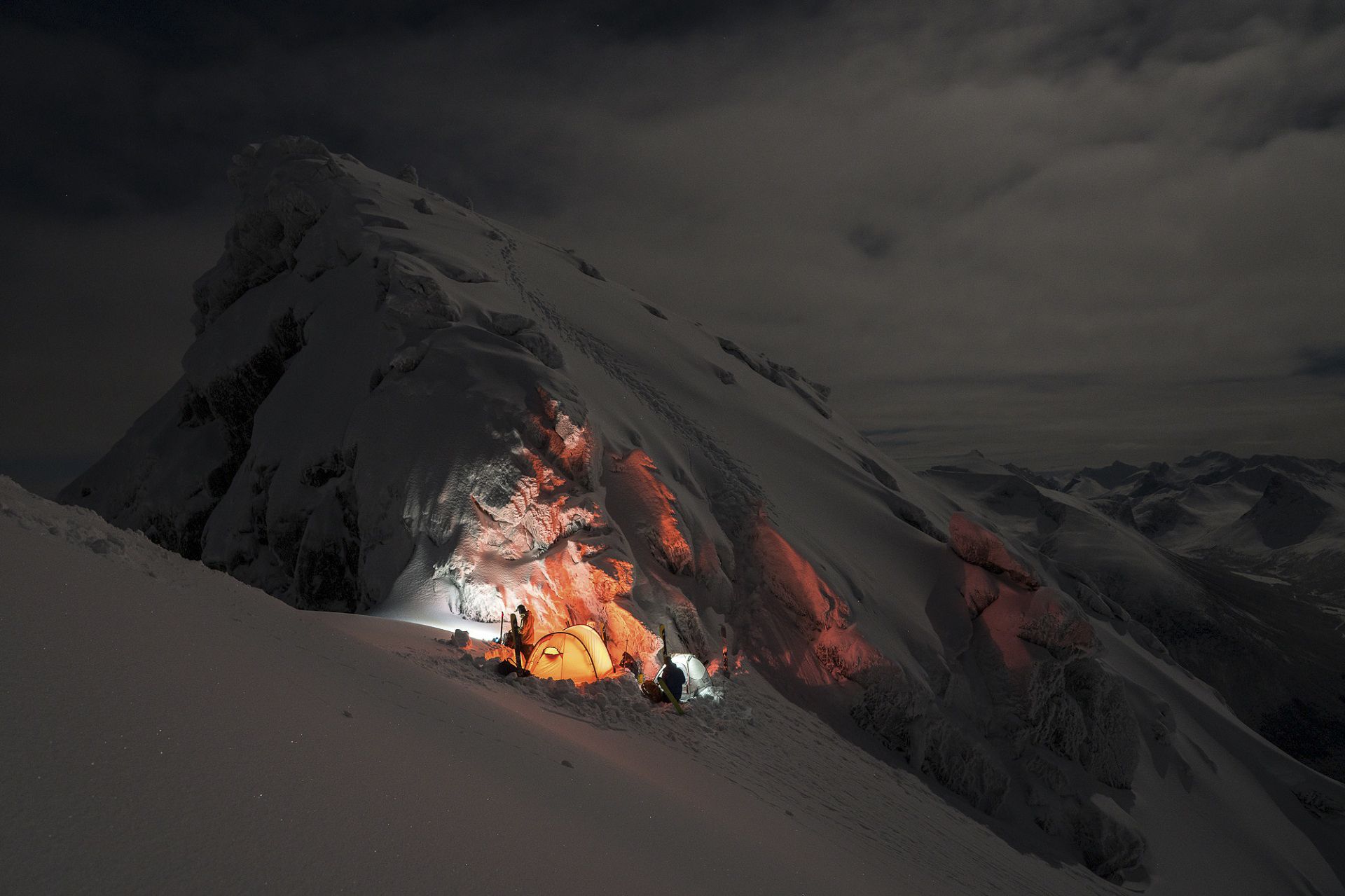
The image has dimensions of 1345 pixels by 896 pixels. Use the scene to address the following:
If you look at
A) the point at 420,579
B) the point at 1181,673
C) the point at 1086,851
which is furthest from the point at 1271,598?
the point at 420,579

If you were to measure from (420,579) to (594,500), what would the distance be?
4.19 meters

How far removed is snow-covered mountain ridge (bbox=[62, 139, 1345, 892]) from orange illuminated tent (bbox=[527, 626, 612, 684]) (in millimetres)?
1147

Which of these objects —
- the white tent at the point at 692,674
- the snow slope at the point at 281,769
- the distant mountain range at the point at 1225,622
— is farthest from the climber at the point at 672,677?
the distant mountain range at the point at 1225,622

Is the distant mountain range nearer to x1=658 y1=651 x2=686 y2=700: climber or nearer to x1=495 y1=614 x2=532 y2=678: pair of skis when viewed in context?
x1=658 y1=651 x2=686 y2=700: climber

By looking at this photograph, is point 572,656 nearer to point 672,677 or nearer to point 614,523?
point 672,677

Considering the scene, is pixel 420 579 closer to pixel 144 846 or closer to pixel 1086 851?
pixel 144 846

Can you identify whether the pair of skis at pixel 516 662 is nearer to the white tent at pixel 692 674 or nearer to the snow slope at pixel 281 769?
the snow slope at pixel 281 769

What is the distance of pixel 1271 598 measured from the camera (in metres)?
121

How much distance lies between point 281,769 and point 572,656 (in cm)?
889

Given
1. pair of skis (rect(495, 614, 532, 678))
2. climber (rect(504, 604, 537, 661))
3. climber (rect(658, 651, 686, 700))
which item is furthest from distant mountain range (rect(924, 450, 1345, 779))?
pair of skis (rect(495, 614, 532, 678))

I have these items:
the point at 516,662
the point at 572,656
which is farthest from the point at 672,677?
the point at 516,662

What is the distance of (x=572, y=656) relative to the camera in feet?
42.3

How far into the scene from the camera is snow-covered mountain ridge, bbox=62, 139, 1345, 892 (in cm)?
1614

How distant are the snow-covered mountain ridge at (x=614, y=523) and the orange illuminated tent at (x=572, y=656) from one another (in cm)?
115
